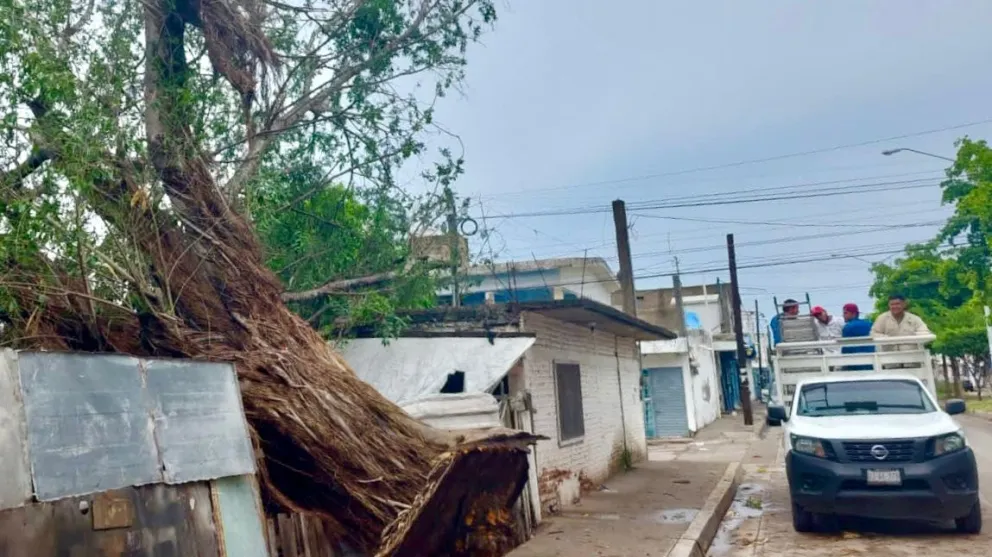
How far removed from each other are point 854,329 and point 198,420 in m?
10.7

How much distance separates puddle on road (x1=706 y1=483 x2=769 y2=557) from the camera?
29.6 ft

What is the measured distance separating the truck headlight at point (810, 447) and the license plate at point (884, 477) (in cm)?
46

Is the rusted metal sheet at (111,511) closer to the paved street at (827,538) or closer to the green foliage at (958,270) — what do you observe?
the paved street at (827,538)

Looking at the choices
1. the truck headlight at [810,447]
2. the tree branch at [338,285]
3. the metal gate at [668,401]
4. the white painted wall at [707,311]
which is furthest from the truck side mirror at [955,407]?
the white painted wall at [707,311]

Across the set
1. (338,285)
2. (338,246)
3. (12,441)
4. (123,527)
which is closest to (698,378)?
(338,246)

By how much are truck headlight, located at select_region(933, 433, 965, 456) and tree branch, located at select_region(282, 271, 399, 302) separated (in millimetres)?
6295

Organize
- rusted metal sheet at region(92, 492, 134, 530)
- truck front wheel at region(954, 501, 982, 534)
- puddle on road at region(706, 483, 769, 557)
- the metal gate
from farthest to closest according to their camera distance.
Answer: the metal gate → puddle on road at region(706, 483, 769, 557) → truck front wheel at region(954, 501, 982, 534) → rusted metal sheet at region(92, 492, 134, 530)

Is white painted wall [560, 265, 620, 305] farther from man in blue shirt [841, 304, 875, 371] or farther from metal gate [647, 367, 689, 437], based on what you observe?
man in blue shirt [841, 304, 875, 371]

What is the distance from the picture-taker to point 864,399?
1001 centimetres

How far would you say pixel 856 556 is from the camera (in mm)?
7957

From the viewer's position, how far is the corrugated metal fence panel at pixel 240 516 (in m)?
4.74

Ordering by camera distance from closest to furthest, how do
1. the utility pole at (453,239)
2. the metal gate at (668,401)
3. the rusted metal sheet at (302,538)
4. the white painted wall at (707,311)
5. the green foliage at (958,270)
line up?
1. the rusted metal sheet at (302,538)
2. the utility pole at (453,239)
3. the green foliage at (958,270)
4. the metal gate at (668,401)
5. the white painted wall at (707,311)

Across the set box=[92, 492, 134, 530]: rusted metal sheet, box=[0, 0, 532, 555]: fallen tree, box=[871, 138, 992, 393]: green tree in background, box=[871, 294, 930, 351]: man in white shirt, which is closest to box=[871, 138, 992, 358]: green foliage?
box=[871, 138, 992, 393]: green tree in background

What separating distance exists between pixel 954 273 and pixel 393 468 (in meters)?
24.7
